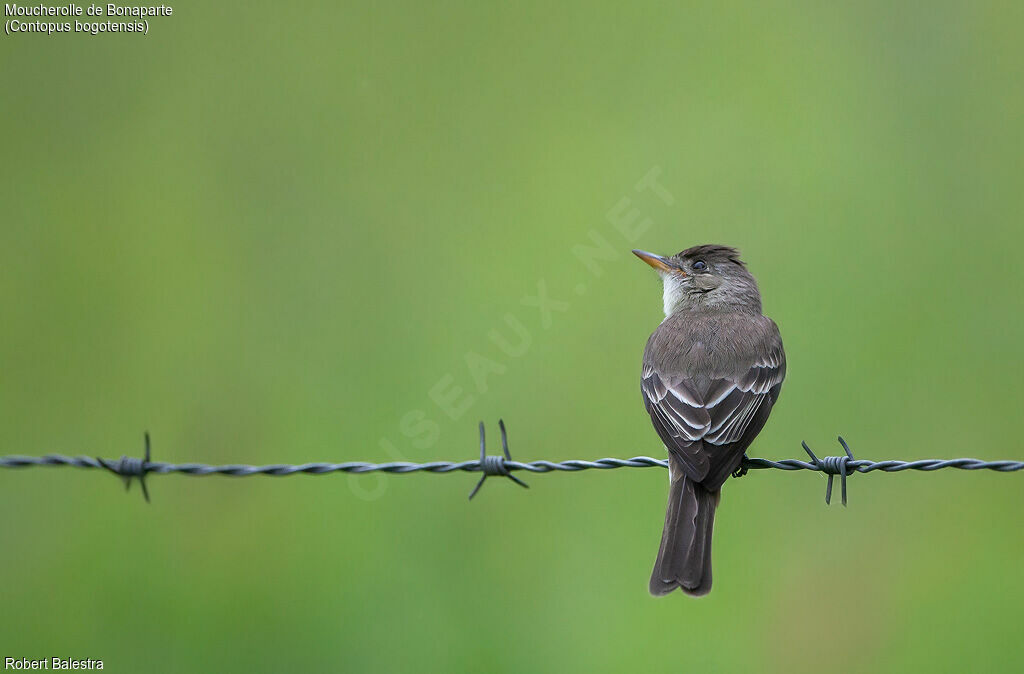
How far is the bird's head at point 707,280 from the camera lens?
755 cm

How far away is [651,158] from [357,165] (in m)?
2.85

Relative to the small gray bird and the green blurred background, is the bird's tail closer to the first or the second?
the small gray bird

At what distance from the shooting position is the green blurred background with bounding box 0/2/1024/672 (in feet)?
25.5

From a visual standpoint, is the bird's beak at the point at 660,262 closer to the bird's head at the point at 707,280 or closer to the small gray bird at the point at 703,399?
the bird's head at the point at 707,280

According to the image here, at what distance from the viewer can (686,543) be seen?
5457 millimetres

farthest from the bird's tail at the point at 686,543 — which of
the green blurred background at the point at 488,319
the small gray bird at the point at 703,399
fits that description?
the green blurred background at the point at 488,319

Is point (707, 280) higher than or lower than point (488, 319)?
lower
